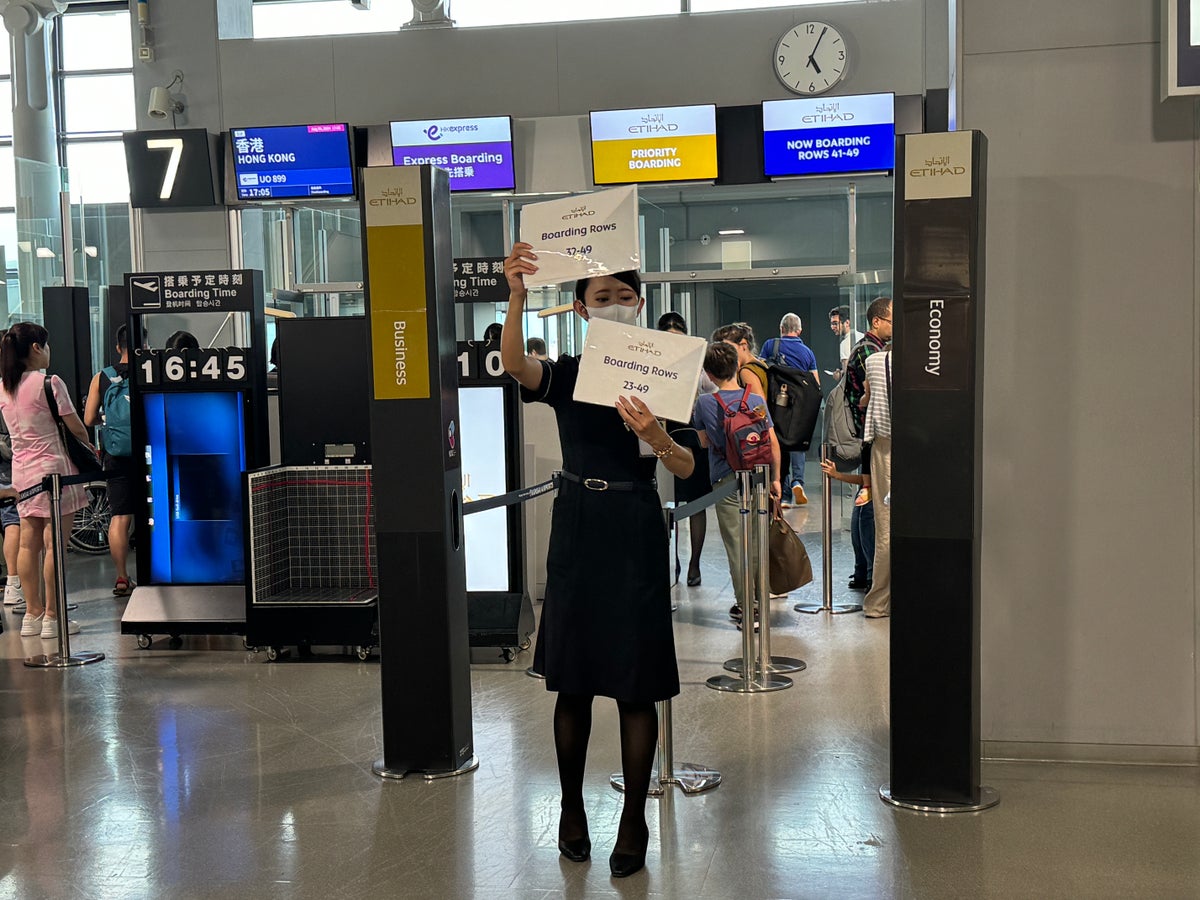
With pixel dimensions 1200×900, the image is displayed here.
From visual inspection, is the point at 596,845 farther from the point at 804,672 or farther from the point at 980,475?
the point at 804,672

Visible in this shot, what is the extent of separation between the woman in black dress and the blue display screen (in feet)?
11.7

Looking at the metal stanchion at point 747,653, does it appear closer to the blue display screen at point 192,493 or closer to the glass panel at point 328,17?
the blue display screen at point 192,493

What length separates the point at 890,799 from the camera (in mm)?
3740

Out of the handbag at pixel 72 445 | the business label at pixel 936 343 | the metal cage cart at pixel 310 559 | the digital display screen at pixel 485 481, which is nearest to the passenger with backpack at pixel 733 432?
the digital display screen at pixel 485 481

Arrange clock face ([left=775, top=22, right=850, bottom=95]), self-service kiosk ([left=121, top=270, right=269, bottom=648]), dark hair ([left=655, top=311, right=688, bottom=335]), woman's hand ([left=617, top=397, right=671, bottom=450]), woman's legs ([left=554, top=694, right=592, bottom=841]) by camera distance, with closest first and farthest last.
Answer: woman's hand ([left=617, top=397, right=671, bottom=450])
woman's legs ([left=554, top=694, right=592, bottom=841])
self-service kiosk ([left=121, top=270, right=269, bottom=648])
dark hair ([left=655, top=311, right=688, bottom=335])
clock face ([left=775, top=22, right=850, bottom=95])

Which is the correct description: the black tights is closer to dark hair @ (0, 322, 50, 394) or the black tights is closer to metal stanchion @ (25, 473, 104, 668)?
metal stanchion @ (25, 473, 104, 668)

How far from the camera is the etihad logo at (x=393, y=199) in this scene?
155 inches

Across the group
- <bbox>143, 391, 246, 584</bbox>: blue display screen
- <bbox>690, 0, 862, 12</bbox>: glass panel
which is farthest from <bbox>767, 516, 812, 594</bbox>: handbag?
<bbox>690, 0, 862, 12</bbox>: glass panel

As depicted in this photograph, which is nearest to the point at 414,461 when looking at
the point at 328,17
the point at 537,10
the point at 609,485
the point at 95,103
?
the point at 609,485

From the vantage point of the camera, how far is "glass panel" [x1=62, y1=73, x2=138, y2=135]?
13781mm

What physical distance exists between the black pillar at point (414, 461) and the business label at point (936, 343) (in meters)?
1.51

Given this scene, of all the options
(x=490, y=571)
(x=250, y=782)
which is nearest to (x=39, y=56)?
(x=490, y=571)

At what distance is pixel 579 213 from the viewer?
313 cm

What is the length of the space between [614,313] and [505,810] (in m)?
1.62
